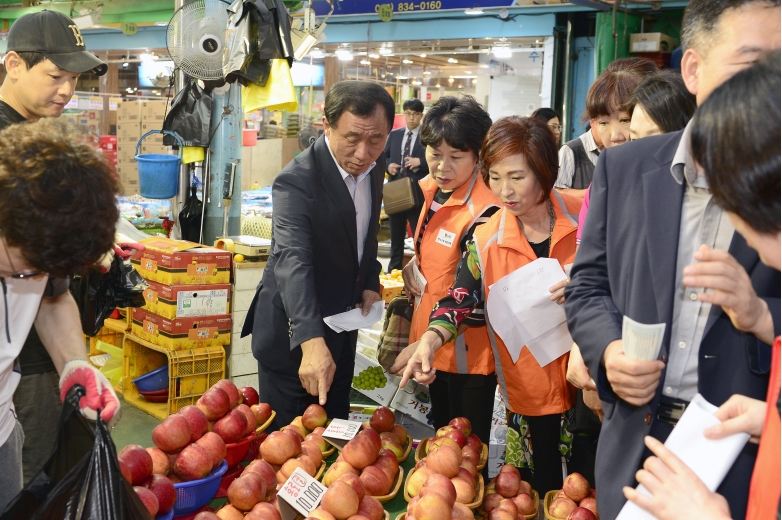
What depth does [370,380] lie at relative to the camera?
3721mm

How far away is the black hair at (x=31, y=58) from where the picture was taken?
7.97ft

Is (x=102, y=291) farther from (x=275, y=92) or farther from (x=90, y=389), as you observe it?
(x=275, y=92)

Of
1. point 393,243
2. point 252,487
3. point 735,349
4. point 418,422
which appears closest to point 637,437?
point 735,349

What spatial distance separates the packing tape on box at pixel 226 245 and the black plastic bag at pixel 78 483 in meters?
3.19

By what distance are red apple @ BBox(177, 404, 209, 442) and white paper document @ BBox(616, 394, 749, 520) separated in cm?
122

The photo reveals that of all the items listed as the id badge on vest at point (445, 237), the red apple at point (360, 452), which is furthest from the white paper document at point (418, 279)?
the red apple at point (360, 452)

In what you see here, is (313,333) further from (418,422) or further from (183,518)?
(418,422)

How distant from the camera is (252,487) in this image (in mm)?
1771

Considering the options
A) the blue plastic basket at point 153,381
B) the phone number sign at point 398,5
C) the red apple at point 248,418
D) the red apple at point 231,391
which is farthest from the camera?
the phone number sign at point 398,5

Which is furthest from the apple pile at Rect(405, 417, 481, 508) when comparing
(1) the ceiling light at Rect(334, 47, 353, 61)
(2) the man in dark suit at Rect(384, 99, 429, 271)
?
(1) the ceiling light at Rect(334, 47, 353, 61)

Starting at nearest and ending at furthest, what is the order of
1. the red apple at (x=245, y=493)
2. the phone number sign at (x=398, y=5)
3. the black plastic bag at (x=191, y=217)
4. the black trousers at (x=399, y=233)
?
Result: the red apple at (x=245, y=493), the black plastic bag at (x=191, y=217), the black trousers at (x=399, y=233), the phone number sign at (x=398, y=5)

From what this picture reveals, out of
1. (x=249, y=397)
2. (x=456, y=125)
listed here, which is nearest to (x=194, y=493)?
(x=249, y=397)

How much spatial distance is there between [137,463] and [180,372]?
9.00 ft

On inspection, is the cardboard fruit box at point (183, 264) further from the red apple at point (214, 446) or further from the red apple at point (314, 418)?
the red apple at point (214, 446)
